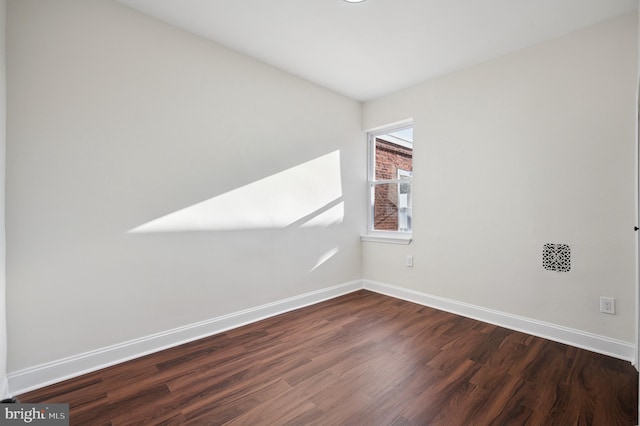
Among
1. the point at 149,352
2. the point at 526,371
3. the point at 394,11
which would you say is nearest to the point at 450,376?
the point at 526,371

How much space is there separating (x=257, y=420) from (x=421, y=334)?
1.62 m

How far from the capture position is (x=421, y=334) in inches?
102

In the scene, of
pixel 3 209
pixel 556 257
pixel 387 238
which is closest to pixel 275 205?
pixel 387 238

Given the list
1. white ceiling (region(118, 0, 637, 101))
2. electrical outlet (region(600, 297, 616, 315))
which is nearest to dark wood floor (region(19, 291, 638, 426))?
electrical outlet (region(600, 297, 616, 315))

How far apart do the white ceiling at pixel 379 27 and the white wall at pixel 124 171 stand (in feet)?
0.87

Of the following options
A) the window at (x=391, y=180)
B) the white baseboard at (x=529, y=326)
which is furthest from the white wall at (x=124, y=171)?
the white baseboard at (x=529, y=326)

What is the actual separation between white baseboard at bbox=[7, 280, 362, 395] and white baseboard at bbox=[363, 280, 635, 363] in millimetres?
1358

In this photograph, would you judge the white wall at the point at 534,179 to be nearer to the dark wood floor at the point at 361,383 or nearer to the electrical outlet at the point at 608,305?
the electrical outlet at the point at 608,305

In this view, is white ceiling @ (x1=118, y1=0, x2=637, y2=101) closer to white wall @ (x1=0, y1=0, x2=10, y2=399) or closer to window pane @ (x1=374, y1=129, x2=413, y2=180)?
white wall @ (x1=0, y1=0, x2=10, y2=399)

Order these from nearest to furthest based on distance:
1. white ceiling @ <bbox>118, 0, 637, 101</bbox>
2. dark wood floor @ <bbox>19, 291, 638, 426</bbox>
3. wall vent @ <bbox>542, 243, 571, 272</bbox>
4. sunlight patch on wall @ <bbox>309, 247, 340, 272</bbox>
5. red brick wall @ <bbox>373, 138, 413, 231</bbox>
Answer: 1. dark wood floor @ <bbox>19, 291, 638, 426</bbox>
2. white ceiling @ <bbox>118, 0, 637, 101</bbox>
3. wall vent @ <bbox>542, 243, 571, 272</bbox>
4. sunlight patch on wall @ <bbox>309, 247, 340, 272</bbox>
5. red brick wall @ <bbox>373, 138, 413, 231</bbox>

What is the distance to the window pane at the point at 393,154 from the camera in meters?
3.67

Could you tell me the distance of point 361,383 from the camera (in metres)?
1.88

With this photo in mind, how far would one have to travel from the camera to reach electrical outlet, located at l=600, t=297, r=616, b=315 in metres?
2.23

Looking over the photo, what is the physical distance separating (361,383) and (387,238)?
2120 millimetres
